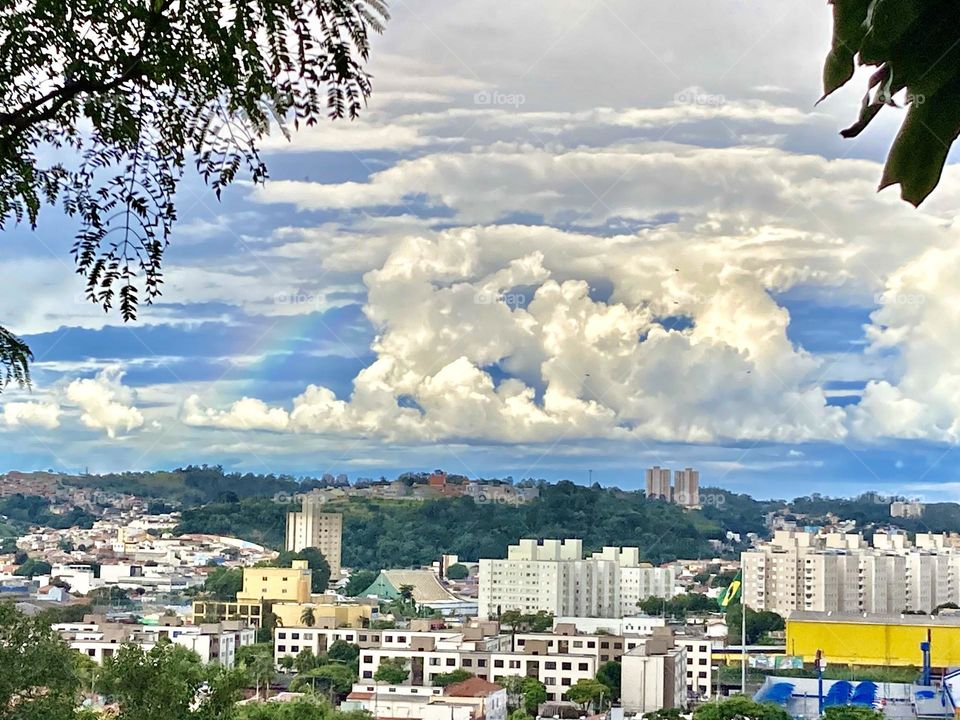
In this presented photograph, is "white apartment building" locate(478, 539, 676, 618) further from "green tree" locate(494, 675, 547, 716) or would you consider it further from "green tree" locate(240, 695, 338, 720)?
"green tree" locate(240, 695, 338, 720)

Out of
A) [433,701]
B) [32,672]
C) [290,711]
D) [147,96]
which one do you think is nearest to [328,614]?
[433,701]

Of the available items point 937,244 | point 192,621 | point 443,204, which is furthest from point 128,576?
point 937,244

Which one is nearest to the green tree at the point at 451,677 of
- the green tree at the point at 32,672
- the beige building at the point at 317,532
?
the beige building at the point at 317,532

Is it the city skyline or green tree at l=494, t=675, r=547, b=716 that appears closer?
green tree at l=494, t=675, r=547, b=716

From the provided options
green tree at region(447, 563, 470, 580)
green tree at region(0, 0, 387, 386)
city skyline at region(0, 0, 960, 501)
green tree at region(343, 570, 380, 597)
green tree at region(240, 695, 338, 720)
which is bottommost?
green tree at region(240, 695, 338, 720)

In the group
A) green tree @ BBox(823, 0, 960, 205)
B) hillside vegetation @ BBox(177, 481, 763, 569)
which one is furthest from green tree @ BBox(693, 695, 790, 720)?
green tree @ BBox(823, 0, 960, 205)

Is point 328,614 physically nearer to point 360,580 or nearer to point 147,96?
point 360,580

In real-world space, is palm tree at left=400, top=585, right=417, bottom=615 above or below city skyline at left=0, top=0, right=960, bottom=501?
below
